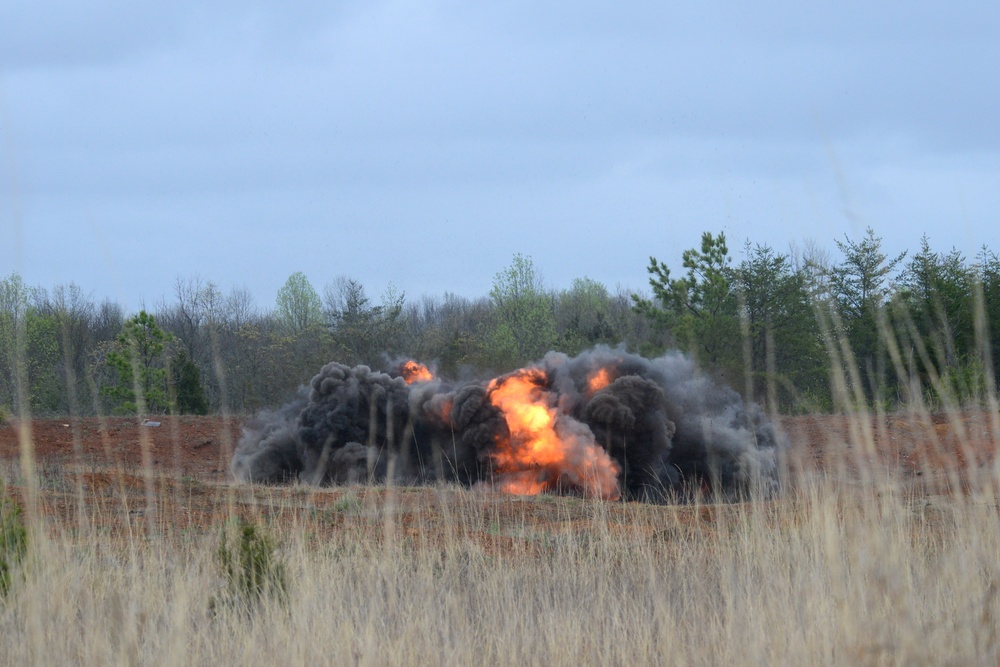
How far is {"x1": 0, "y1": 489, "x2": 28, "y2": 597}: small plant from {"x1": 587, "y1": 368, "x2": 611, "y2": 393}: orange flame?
15.9 meters

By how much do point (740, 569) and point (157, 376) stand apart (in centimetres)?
2785

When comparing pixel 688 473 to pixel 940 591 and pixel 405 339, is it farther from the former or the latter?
pixel 405 339

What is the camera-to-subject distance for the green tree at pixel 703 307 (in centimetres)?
3184

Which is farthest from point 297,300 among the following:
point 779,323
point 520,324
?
point 779,323

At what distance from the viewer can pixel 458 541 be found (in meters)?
10.4

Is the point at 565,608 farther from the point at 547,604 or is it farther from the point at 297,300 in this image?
the point at 297,300

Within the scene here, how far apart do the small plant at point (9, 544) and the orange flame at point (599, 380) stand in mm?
15936

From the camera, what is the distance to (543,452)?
771 inches

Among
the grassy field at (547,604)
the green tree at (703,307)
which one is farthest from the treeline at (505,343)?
the grassy field at (547,604)

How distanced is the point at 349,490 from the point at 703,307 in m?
24.2

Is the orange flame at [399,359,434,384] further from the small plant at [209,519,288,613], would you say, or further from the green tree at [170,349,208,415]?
the small plant at [209,519,288,613]

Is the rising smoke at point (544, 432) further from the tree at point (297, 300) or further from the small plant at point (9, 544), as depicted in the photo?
the tree at point (297, 300)

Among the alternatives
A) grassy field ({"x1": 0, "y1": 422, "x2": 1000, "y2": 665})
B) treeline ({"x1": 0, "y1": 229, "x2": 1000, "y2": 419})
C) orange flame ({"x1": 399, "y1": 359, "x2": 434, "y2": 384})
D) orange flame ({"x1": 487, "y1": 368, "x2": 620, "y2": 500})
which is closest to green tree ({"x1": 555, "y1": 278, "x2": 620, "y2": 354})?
treeline ({"x1": 0, "y1": 229, "x2": 1000, "y2": 419})

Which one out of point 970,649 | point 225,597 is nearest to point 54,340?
point 225,597
